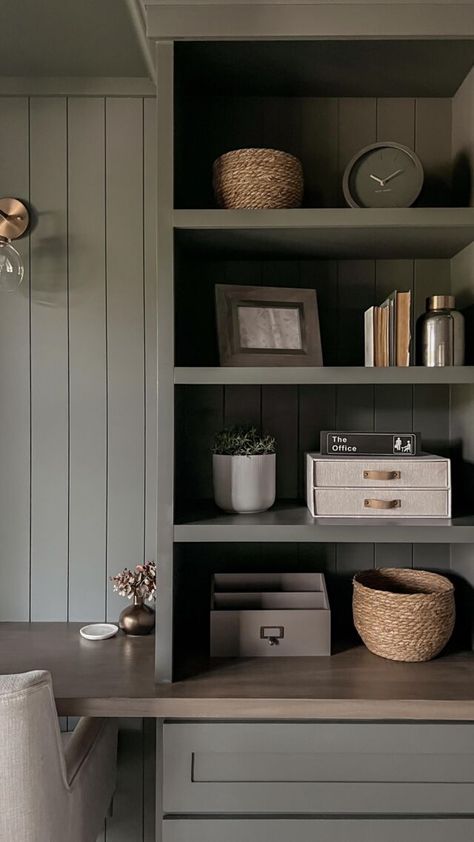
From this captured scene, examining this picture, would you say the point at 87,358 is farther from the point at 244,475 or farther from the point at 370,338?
the point at 370,338

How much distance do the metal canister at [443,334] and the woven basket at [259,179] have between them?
44 centimetres

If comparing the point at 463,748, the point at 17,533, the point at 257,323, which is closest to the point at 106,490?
the point at 17,533

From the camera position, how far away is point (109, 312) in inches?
79.7

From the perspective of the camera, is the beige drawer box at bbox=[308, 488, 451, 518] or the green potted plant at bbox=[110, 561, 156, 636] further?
the green potted plant at bbox=[110, 561, 156, 636]

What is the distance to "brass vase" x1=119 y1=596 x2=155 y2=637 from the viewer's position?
1896 mm

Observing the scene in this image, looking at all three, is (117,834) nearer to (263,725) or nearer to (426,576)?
(263,725)

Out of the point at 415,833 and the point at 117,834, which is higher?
the point at 415,833

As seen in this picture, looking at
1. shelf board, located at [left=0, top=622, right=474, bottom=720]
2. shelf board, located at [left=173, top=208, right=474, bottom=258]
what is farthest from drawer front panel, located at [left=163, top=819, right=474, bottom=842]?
shelf board, located at [left=173, top=208, right=474, bottom=258]

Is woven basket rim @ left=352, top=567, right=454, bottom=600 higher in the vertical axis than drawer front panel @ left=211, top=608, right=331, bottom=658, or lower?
higher

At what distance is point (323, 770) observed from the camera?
1482 millimetres

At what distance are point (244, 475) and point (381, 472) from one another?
1.12 feet

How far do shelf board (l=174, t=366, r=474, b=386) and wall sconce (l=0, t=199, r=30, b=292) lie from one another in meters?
0.64

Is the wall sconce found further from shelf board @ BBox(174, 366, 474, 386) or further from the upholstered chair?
the upholstered chair

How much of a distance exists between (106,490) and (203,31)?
49.1 inches
